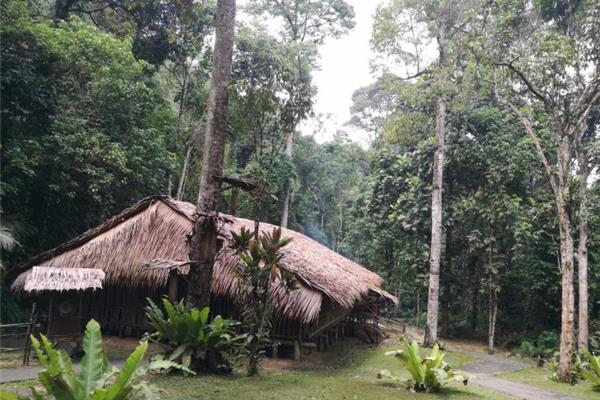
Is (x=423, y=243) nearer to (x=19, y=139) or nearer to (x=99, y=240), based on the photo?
(x=99, y=240)

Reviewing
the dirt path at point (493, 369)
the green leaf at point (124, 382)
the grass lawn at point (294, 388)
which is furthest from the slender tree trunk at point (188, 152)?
the green leaf at point (124, 382)

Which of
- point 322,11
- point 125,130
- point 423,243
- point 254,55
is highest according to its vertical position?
point 322,11

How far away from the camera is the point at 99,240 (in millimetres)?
10391

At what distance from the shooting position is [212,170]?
7.39 metres

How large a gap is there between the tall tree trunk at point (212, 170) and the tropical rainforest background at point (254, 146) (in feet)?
1.21

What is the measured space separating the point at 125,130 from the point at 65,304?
6.46 metres

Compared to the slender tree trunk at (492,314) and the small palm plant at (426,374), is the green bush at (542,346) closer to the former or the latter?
the slender tree trunk at (492,314)

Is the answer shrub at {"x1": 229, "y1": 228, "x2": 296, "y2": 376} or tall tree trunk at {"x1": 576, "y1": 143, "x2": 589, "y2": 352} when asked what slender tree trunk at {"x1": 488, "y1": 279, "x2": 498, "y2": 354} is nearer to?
tall tree trunk at {"x1": 576, "y1": 143, "x2": 589, "y2": 352}

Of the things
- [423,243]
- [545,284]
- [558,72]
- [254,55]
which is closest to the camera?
[558,72]

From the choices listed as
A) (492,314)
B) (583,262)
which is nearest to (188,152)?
(492,314)

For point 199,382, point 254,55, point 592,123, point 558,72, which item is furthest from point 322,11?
point 199,382

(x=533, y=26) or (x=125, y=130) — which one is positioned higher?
(x=533, y=26)

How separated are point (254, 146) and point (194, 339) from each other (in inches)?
337

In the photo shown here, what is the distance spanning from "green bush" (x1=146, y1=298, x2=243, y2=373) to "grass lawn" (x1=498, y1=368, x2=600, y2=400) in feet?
20.7
